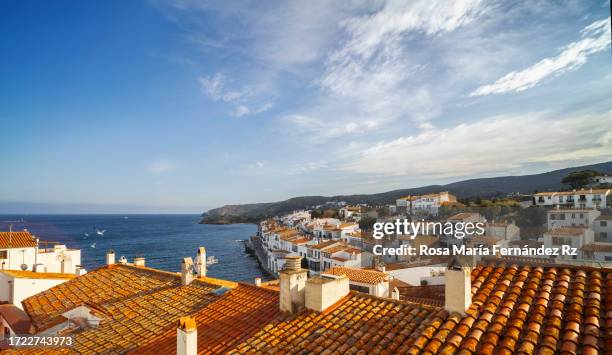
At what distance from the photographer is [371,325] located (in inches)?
231

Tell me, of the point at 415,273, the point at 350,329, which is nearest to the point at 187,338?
the point at 350,329

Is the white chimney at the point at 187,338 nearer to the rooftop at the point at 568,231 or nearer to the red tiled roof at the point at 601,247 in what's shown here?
the rooftop at the point at 568,231

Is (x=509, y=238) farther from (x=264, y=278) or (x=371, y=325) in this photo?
(x=264, y=278)

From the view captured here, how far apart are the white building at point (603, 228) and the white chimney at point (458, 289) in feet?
65.1

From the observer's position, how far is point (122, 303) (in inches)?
418

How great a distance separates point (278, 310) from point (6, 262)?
20.7 m

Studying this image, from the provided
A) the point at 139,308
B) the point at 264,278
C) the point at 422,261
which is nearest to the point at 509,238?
the point at 422,261

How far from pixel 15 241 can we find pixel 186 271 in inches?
646

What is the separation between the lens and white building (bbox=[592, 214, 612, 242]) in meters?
19.0

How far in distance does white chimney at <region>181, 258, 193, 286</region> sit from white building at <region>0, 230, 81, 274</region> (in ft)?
38.4

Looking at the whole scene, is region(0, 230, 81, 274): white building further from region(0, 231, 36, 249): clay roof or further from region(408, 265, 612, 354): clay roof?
region(408, 265, 612, 354): clay roof

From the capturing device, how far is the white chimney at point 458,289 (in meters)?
4.92

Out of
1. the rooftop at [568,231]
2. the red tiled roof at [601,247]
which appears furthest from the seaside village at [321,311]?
the red tiled roof at [601,247]

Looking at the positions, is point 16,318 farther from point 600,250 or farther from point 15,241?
point 600,250
